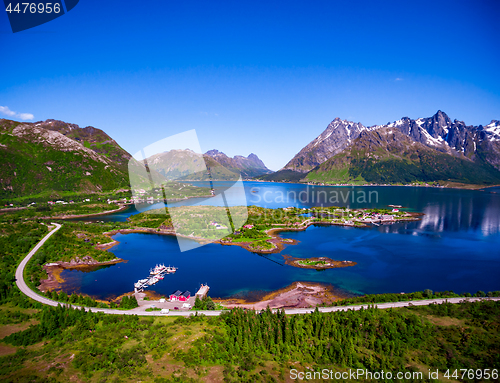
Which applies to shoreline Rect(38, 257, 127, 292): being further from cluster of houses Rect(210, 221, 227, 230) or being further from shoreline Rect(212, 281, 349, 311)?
cluster of houses Rect(210, 221, 227, 230)

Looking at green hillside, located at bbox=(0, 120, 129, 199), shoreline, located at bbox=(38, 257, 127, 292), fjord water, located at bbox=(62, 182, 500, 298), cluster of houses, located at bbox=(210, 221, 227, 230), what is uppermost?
green hillside, located at bbox=(0, 120, 129, 199)

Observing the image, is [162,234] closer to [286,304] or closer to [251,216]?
[251,216]

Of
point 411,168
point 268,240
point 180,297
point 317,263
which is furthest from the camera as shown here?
point 411,168

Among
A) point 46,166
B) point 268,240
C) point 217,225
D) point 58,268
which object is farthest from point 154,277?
point 46,166

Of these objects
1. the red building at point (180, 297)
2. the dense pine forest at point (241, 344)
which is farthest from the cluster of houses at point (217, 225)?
the dense pine forest at point (241, 344)

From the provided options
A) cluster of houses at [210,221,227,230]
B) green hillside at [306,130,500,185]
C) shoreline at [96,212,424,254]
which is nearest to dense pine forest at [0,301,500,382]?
shoreline at [96,212,424,254]

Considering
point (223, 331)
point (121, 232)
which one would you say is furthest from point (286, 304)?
point (121, 232)

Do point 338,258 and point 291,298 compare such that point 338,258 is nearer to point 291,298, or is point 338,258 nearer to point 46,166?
point 291,298

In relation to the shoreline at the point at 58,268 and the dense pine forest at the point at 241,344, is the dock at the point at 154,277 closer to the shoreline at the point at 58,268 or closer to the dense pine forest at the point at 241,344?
the shoreline at the point at 58,268
